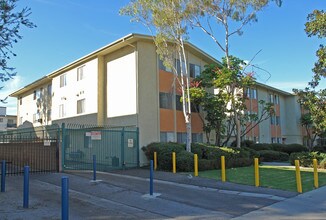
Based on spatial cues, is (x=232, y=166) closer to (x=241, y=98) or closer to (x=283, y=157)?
(x=241, y=98)

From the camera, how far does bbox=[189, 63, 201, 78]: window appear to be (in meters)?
26.5

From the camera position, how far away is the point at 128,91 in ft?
73.7

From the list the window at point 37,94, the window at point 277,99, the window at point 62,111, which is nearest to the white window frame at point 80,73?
the window at point 62,111

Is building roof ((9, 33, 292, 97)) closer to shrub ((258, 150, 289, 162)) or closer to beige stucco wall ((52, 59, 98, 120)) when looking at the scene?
beige stucco wall ((52, 59, 98, 120))

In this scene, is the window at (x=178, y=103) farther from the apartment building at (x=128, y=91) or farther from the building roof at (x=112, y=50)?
the building roof at (x=112, y=50)

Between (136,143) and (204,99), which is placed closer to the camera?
(136,143)

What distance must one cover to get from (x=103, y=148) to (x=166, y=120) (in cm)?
529

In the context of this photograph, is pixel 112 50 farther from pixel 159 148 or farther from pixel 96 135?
pixel 159 148

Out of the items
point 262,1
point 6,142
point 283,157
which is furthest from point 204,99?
point 6,142

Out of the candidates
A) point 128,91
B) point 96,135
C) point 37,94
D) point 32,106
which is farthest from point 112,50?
point 32,106

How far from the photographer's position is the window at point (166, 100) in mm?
23344

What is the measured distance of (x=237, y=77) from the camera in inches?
962

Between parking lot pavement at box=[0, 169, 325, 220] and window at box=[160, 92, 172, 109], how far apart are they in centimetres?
914

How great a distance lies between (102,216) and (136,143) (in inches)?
502
